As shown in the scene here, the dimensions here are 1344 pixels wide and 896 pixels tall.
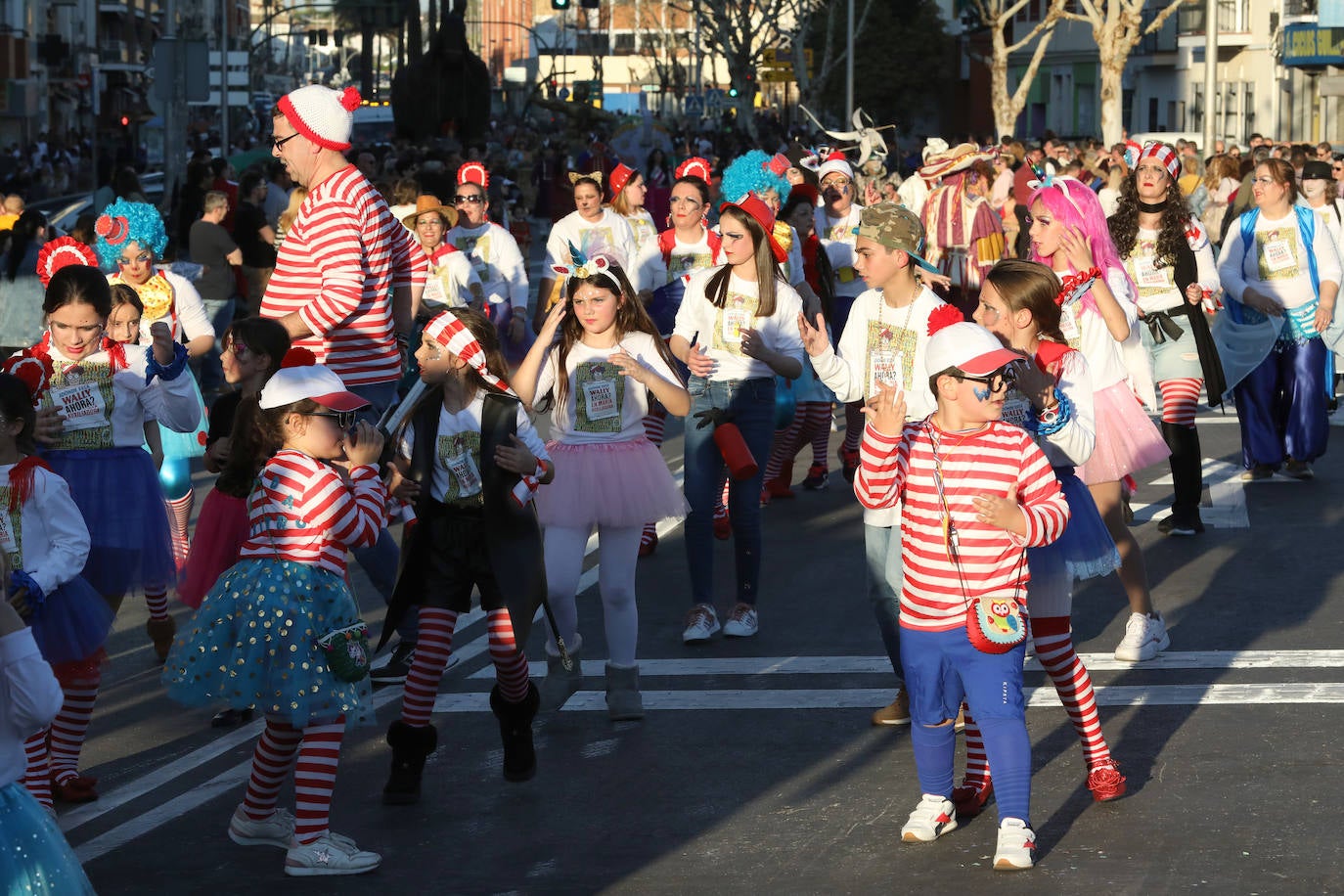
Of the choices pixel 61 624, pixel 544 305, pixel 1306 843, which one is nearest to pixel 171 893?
pixel 61 624

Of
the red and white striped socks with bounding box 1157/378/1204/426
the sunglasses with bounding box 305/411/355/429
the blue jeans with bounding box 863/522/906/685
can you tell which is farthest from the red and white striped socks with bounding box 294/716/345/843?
the red and white striped socks with bounding box 1157/378/1204/426

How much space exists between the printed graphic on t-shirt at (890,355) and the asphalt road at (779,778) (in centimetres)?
130

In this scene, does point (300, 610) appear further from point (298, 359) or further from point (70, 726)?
point (70, 726)

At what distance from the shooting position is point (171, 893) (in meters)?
5.70

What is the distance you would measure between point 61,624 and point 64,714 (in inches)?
17.4

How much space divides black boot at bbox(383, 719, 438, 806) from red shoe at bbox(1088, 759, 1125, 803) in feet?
7.19

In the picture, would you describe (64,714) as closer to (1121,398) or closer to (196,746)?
(196,746)

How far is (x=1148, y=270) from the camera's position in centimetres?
1048

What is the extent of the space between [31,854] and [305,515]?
6.26ft

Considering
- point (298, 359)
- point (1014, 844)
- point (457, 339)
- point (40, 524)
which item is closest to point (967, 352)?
point (1014, 844)

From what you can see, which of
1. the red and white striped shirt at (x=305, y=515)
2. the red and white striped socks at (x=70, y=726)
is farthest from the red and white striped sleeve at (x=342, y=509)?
the red and white striped socks at (x=70, y=726)

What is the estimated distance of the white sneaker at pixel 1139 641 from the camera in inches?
325

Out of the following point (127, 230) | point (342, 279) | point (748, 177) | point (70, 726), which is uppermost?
point (748, 177)

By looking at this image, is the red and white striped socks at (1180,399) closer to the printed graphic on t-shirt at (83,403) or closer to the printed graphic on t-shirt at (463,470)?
the printed graphic on t-shirt at (463,470)
